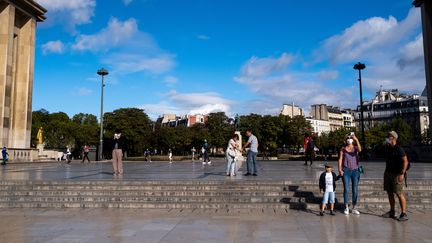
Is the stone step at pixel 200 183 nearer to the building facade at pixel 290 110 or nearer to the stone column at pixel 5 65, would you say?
the stone column at pixel 5 65

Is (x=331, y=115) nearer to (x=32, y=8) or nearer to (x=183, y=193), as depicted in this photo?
(x=32, y=8)

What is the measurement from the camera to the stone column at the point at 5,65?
34594 millimetres

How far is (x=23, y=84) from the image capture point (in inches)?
1526

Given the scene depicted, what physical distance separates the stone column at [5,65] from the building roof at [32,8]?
52.3 inches

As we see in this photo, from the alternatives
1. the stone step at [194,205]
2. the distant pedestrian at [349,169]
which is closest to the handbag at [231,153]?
the stone step at [194,205]

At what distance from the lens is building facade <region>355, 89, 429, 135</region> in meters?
115

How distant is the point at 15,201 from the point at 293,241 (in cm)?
889

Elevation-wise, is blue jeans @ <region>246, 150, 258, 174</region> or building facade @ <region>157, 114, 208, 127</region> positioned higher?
building facade @ <region>157, 114, 208, 127</region>

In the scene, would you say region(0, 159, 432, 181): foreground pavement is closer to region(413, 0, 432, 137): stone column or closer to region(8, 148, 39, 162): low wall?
region(8, 148, 39, 162): low wall

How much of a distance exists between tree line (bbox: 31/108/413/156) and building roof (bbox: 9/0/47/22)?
35.7 m

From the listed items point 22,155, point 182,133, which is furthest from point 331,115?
point 22,155

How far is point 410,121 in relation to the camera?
117938mm

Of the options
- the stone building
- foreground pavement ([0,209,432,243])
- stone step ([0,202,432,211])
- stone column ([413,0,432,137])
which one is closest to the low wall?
stone step ([0,202,432,211])

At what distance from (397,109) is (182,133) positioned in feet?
254
